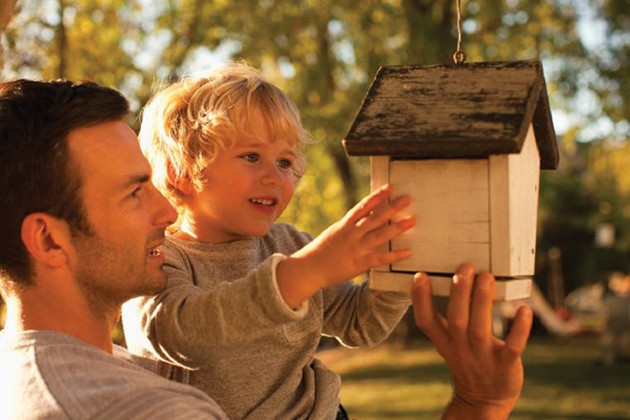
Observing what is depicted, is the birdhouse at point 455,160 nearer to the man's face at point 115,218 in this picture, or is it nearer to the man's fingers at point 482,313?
the man's fingers at point 482,313

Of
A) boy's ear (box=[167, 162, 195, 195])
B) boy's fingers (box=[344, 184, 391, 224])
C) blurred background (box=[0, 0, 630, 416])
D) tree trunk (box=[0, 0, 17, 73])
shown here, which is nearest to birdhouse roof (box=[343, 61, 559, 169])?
boy's fingers (box=[344, 184, 391, 224])

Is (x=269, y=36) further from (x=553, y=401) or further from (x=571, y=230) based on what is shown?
(x=571, y=230)

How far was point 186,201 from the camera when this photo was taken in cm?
263

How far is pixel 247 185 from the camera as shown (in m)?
2.51

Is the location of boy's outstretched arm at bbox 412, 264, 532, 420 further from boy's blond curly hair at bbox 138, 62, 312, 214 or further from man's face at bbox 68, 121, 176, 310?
boy's blond curly hair at bbox 138, 62, 312, 214

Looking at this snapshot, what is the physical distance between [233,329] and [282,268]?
19 centimetres

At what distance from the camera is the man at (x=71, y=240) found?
186 centimetres

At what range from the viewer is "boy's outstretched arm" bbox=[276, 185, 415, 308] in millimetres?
1910

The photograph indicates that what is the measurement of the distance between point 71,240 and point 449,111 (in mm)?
908

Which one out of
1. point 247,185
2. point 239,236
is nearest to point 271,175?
point 247,185

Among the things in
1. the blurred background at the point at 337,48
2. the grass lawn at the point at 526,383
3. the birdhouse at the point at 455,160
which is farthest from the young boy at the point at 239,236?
the grass lawn at the point at 526,383

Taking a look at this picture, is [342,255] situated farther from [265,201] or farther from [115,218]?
[265,201]

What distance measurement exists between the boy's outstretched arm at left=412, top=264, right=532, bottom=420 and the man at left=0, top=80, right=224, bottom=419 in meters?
0.53

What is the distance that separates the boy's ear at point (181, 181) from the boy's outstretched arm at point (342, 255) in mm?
720
